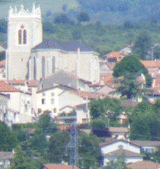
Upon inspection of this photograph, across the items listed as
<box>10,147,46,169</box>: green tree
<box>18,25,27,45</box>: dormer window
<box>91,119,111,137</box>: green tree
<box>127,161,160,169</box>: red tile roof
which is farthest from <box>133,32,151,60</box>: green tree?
A: <box>10,147,46,169</box>: green tree

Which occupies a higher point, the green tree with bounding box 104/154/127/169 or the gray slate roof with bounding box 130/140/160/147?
the gray slate roof with bounding box 130/140/160/147

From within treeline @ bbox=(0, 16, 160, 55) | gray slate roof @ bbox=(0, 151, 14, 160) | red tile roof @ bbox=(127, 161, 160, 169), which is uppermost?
treeline @ bbox=(0, 16, 160, 55)

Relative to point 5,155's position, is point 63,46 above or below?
above

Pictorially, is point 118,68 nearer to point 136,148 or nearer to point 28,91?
point 28,91

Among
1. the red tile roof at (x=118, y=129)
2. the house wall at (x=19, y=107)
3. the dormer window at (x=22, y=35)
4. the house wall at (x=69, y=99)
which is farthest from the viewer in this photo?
the dormer window at (x=22, y=35)

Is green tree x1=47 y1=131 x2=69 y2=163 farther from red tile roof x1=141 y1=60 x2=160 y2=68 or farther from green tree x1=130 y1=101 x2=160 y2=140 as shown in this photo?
red tile roof x1=141 y1=60 x2=160 y2=68

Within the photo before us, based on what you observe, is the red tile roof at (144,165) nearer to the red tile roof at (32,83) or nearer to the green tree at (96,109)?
the green tree at (96,109)

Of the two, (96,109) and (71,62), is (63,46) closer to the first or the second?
(71,62)

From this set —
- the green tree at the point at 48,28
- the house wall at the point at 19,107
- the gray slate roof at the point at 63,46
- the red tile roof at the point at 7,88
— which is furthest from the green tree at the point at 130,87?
the green tree at the point at 48,28

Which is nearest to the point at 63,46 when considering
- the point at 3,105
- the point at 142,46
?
the point at 3,105
